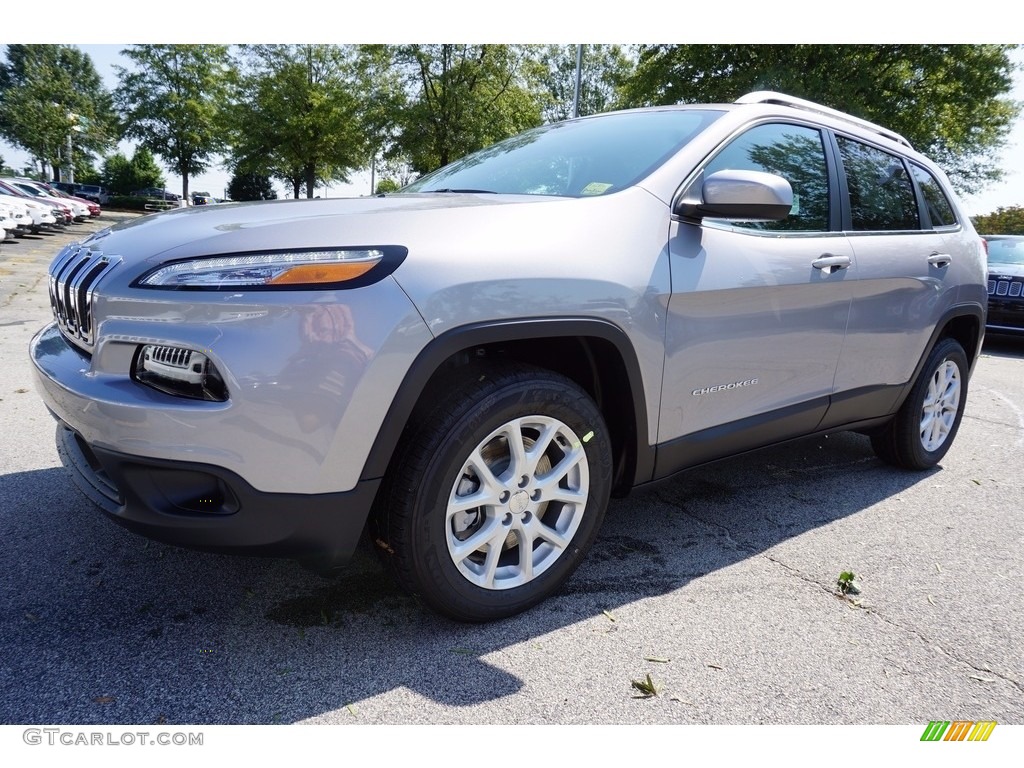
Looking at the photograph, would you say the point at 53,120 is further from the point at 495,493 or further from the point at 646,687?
the point at 646,687

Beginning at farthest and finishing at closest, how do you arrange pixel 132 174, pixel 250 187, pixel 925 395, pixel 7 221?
pixel 132 174, pixel 250 187, pixel 7 221, pixel 925 395

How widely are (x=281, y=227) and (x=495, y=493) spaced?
0.95 meters

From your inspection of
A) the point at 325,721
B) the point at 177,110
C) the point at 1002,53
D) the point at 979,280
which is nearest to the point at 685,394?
the point at 325,721

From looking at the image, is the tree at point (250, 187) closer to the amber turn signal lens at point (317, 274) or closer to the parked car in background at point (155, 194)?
the parked car in background at point (155, 194)

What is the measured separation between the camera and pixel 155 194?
51.7 meters

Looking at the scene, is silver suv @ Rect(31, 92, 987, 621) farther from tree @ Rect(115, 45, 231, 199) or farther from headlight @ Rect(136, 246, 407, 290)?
tree @ Rect(115, 45, 231, 199)

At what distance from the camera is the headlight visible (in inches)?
73.2

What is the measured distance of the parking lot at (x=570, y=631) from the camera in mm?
1965

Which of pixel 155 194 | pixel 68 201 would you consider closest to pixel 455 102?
pixel 68 201

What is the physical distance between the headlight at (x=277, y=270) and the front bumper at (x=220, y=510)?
0.45 metres

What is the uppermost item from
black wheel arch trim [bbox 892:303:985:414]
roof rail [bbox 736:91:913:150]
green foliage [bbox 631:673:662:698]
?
roof rail [bbox 736:91:913:150]

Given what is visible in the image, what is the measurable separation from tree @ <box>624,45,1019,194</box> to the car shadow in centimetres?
1696

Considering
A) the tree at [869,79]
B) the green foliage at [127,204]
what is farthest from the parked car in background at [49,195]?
the tree at [869,79]
